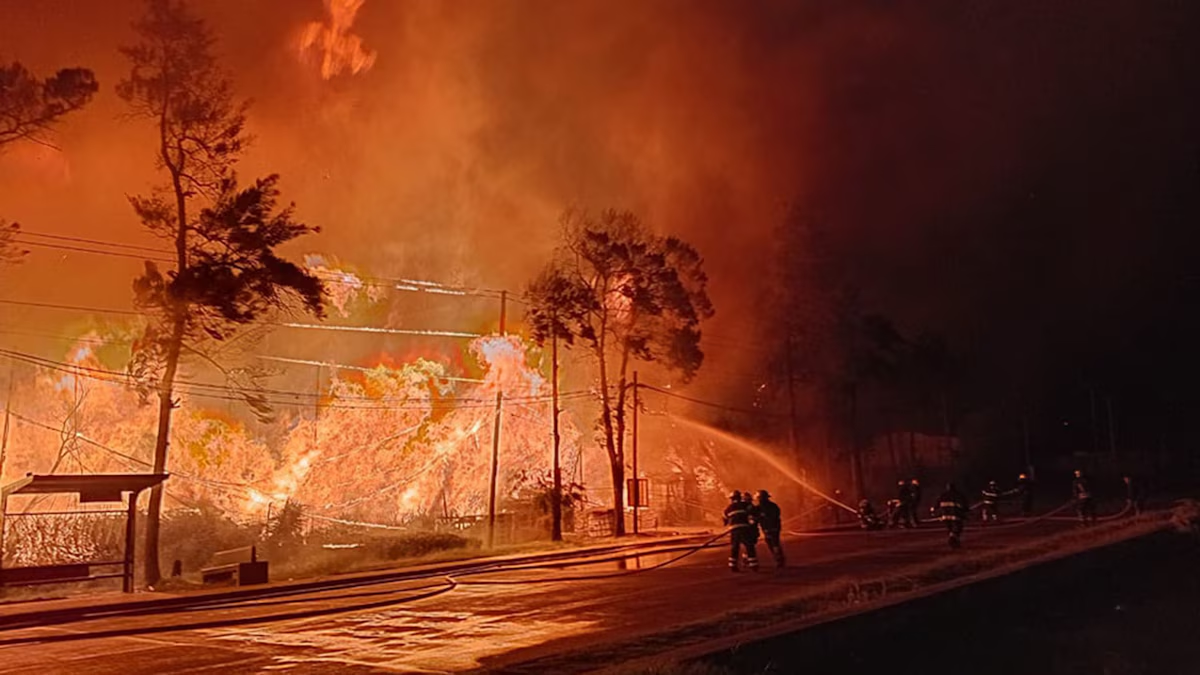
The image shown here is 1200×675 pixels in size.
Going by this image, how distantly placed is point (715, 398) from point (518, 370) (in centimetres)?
1689

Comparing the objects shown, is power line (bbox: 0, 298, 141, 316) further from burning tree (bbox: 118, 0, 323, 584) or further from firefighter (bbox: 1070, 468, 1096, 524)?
firefighter (bbox: 1070, 468, 1096, 524)

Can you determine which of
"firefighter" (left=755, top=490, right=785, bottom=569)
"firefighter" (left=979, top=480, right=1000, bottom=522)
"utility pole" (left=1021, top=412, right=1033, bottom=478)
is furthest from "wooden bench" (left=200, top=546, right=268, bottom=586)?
"utility pole" (left=1021, top=412, right=1033, bottom=478)

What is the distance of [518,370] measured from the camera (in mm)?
47469

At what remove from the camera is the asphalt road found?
1052 centimetres

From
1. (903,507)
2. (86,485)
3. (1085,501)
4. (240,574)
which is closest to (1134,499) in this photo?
(1085,501)

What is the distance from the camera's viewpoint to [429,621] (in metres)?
13.9

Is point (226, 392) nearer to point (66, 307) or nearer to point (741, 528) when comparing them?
point (66, 307)

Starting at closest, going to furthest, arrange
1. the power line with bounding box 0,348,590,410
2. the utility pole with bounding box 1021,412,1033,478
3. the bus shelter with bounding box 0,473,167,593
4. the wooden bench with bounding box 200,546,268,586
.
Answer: the bus shelter with bounding box 0,473,167,593 < the wooden bench with bounding box 200,546,268,586 < the power line with bounding box 0,348,590,410 < the utility pole with bounding box 1021,412,1033,478

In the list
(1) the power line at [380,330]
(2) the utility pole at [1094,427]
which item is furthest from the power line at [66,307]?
(2) the utility pole at [1094,427]

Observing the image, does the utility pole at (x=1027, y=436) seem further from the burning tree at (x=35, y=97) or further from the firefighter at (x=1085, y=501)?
the burning tree at (x=35, y=97)

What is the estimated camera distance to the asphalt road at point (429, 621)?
34.5 feet

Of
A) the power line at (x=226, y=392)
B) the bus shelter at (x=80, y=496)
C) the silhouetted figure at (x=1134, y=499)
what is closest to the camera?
the bus shelter at (x=80, y=496)

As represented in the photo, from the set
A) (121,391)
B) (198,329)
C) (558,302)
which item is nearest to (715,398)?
(558,302)

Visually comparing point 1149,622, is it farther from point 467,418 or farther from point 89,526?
point 467,418
